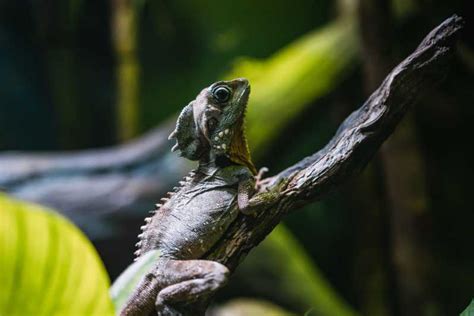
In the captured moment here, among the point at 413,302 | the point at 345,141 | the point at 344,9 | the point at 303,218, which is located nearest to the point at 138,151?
the point at 303,218

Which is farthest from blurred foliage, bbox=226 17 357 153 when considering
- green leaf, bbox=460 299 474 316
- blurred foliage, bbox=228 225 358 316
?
green leaf, bbox=460 299 474 316

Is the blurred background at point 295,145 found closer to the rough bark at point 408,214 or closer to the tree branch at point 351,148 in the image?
the rough bark at point 408,214

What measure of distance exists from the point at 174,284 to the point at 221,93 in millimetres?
731

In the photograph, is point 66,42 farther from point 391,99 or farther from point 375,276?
point 391,99

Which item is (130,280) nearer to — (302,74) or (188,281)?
(188,281)

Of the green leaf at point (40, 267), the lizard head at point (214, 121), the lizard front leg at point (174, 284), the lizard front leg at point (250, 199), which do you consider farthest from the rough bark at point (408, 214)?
the green leaf at point (40, 267)

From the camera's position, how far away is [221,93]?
2.08 metres

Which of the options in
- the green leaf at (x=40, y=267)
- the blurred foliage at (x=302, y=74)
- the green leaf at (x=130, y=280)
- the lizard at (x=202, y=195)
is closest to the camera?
the green leaf at (x=40, y=267)

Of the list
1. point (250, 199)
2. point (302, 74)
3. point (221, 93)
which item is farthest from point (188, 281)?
point (302, 74)

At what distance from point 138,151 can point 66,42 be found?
5.54 feet

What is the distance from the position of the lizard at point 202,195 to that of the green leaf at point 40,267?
1.71ft

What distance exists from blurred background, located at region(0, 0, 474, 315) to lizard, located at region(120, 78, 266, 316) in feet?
3.45

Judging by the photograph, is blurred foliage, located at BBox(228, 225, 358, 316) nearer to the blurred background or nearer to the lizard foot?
the blurred background

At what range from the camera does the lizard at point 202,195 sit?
76.2 inches
